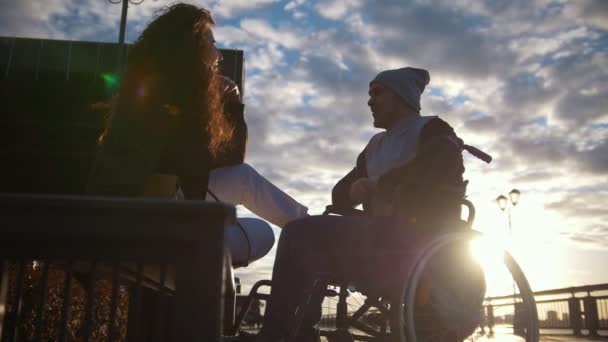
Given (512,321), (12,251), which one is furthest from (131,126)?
(512,321)

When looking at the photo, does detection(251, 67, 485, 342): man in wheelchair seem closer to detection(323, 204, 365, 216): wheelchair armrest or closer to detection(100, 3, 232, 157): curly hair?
detection(323, 204, 365, 216): wheelchair armrest

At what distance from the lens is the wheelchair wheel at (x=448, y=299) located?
2223 mm

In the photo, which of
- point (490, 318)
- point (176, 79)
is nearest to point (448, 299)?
point (490, 318)

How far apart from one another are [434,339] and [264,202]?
924mm

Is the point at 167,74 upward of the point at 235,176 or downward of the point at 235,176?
upward

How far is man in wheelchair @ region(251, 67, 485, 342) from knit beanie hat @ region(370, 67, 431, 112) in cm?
41

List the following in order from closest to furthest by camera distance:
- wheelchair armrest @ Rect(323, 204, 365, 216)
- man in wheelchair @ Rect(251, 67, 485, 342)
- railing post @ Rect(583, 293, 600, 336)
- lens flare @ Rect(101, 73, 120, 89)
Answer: man in wheelchair @ Rect(251, 67, 485, 342) → wheelchair armrest @ Rect(323, 204, 365, 216) → lens flare @ Rect(101, 73, 120, 89) → railing post @ Rect(583, 293, 600, 336)

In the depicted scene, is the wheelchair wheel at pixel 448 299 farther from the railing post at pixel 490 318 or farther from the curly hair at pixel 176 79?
the curly hair at pixel 176 79

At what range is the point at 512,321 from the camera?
2514 mm

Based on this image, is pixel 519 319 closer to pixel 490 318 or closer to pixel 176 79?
pixel 490 318

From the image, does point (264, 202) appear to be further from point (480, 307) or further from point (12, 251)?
point (12, 251)

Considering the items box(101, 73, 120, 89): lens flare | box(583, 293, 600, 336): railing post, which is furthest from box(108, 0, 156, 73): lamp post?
box(583, 293, 600, 336): railing post

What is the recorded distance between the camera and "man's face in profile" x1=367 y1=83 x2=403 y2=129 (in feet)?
10.5

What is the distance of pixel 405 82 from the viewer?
318 cm
